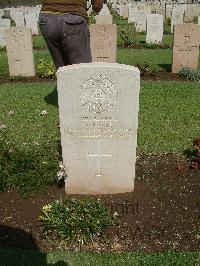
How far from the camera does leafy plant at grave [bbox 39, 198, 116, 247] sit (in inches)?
150

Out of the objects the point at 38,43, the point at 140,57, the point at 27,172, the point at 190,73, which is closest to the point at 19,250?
the point at 27,172

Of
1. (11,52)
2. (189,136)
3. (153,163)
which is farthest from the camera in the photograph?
(11,52)

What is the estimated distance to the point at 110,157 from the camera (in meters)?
4.34

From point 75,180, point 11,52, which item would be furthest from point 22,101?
point 75,180

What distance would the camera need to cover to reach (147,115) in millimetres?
7496

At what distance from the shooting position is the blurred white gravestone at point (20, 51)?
10539mm

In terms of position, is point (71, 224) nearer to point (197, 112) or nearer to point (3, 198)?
point (3, 198)

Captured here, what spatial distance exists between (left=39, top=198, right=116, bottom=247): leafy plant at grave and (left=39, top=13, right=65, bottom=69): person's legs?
113 inches

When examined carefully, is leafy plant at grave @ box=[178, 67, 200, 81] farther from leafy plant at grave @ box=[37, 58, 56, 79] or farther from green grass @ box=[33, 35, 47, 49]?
green grass @ box=[33, 35, 47, 49]

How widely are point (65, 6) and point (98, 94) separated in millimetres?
A: 2176

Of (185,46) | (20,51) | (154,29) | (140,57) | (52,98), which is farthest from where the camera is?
(154,29)

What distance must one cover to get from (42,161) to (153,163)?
1.63m

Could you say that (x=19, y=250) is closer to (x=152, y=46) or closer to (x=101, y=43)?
(x=101, y=43)

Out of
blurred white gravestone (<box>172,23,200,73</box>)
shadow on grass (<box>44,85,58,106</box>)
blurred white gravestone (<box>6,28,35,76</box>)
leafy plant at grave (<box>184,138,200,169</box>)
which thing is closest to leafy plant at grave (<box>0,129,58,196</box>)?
leafy plant at grave (<box>184,138,200,169</box>)
